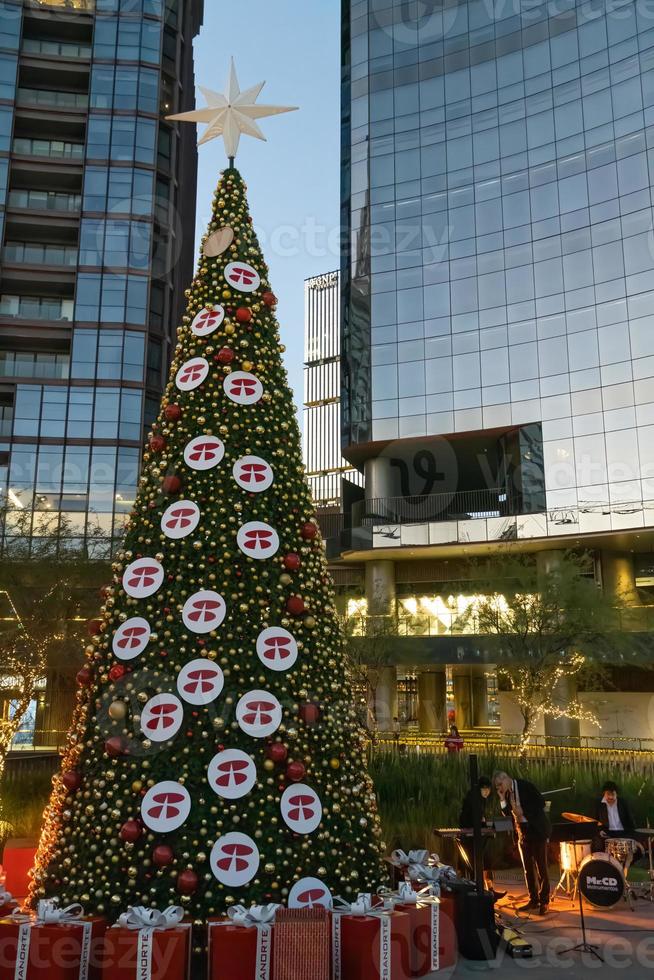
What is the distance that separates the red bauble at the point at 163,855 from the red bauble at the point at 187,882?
14 cm

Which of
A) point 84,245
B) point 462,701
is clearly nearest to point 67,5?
point 84,245

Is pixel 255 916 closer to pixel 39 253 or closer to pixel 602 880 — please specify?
pixel 602 880

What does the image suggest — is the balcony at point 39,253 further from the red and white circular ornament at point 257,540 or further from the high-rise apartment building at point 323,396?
the high-rise apartment building at point 323,396

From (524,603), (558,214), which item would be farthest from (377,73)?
(524,603)

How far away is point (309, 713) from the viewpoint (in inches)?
236

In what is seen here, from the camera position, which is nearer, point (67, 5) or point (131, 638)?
point (131, 638)

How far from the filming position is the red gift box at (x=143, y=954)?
4.94 m

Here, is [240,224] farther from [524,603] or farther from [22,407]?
[22,407]

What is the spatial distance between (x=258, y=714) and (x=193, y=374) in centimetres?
306

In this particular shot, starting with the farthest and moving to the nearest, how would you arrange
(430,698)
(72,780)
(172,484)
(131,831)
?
1. (430,698)
2. (172,484)
3. (72,780)
4. (131,831)

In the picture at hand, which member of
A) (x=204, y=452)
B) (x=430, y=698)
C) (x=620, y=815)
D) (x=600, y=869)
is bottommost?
(x=600, y=869)

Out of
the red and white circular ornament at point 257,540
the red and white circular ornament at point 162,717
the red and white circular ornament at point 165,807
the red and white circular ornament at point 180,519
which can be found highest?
the red and white circular ornament at point 180,519

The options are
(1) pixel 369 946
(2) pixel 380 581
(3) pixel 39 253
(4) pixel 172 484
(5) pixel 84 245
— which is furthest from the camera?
(3) pixel 39 253

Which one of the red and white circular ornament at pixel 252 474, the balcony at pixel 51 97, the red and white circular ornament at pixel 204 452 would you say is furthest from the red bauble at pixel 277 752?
the balcony at pixel 51 97
